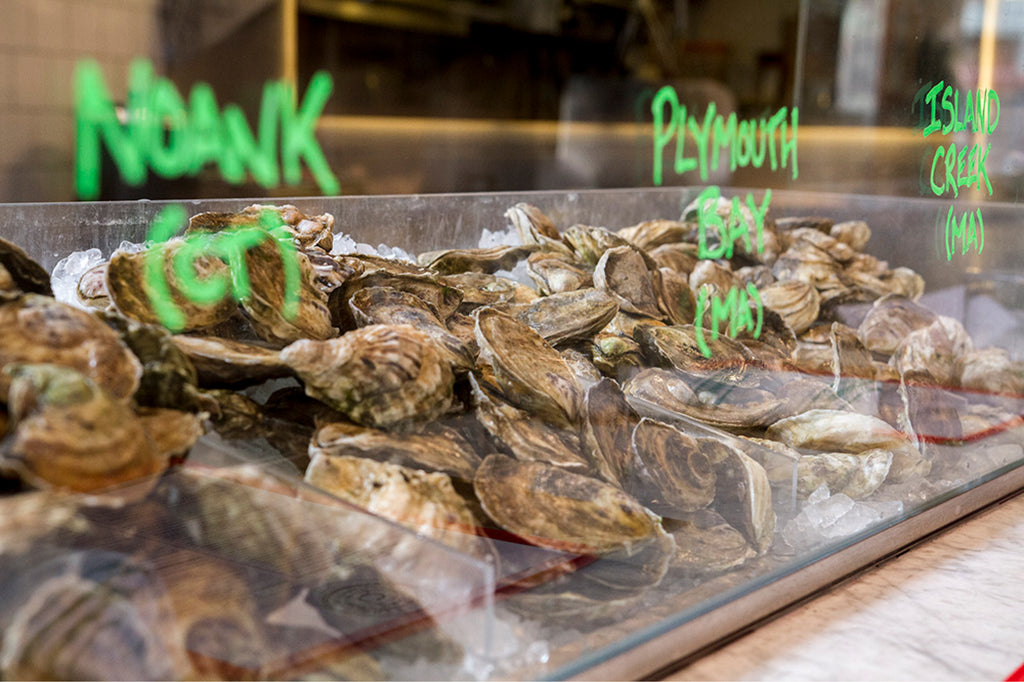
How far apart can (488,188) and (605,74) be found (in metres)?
0.35

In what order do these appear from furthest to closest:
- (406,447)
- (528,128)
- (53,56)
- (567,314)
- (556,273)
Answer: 1. (528,128)
2. (556,273)
3. (567,314)
4. (406,447)
5. (53,56)

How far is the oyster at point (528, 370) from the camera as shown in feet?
2.55

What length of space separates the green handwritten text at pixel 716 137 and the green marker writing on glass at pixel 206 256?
1.83 feet

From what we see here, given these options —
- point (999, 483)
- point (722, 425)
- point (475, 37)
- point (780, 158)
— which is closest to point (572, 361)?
point (722, 425)

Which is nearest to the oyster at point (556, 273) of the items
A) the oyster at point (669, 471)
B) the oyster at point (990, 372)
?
the oyster at point (669, 471)

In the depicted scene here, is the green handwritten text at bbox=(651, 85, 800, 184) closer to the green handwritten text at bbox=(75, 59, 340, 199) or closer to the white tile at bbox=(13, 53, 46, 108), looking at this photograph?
the green handwritten text at bbox=(75, 59, 340, 199)

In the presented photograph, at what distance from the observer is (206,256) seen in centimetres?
71

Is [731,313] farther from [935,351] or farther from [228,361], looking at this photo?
[228,361]

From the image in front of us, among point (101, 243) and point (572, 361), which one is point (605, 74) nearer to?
point (572, 361)

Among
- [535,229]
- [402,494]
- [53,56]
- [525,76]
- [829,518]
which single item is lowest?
[829,518]

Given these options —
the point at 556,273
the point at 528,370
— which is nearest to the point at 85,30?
the point at 528,370

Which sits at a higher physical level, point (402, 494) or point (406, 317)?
point (406, 317)

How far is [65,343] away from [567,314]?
0.52 meters

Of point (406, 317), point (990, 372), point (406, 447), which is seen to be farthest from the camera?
point (990, 372)
